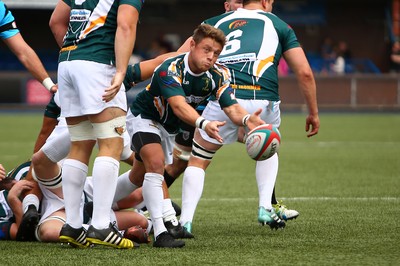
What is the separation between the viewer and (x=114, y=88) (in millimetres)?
6047

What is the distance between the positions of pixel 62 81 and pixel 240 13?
2.01m

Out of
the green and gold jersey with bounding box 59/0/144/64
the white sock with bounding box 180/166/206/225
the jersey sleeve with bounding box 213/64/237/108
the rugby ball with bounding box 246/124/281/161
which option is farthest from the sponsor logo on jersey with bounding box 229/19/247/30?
the rugby ball with bounding box 246/124/281/161

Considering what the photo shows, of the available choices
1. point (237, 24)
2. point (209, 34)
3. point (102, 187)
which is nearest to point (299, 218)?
point (237, 24)

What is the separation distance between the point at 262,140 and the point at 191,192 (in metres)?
1.26

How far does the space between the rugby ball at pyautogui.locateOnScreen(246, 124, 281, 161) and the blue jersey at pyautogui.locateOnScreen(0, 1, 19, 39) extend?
7.72 feet

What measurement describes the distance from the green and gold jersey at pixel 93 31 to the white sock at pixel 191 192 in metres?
1.36

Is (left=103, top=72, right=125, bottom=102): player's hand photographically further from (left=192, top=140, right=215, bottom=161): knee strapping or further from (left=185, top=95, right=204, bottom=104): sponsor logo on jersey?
(left=192, top=140, right=215, bottom=161): knee strapping

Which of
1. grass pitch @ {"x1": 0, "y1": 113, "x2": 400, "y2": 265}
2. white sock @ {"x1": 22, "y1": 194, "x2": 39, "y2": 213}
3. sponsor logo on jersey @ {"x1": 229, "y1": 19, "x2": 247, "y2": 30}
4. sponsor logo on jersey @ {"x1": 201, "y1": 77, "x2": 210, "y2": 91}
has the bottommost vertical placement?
grass pitch @ {"x1": 0, "y1": 113, "x2": 400, "y2": 265}

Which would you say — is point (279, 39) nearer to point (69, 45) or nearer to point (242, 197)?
point (69, 45)

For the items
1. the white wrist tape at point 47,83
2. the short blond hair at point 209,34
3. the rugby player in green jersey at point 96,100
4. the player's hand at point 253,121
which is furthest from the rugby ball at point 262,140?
the white wrist tape at point 47,83

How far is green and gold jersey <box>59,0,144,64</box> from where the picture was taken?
627 centimetres

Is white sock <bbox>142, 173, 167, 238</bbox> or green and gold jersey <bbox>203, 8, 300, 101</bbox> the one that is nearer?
white sock <bbox>142, 173, 167, 238</bbox>

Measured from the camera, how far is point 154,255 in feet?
19.6

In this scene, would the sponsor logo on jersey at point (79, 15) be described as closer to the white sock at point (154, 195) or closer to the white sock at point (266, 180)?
the white sock at point (154, 195)
